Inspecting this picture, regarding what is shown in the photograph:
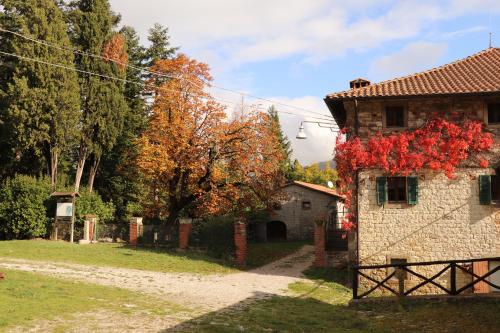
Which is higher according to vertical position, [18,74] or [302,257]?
[18,74]

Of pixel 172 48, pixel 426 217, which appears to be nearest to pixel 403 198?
pixel 426 217

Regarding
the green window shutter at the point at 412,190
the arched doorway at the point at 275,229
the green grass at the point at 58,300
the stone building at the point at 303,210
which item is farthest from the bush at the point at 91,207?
the green window shutter at the point at 412,190

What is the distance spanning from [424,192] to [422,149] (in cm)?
163

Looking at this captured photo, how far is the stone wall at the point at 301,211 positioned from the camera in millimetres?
38094

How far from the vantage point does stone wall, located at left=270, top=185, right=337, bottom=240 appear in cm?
3809

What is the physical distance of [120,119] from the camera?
3344cm

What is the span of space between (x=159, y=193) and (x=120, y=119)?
20.7 feet

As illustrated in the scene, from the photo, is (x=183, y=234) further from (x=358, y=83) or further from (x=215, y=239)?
(x=358, y=83)

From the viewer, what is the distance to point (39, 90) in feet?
95.8

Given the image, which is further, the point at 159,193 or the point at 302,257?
the point at 159,193

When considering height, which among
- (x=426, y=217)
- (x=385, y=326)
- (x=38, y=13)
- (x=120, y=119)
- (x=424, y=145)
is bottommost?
(x=385, y=326)

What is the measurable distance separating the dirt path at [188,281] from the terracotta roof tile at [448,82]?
7773mm

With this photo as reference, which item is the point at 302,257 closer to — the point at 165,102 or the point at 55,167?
the point at 165,102

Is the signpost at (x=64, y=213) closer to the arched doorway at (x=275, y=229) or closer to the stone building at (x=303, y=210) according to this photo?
the stone building at (x=303, y=210)
